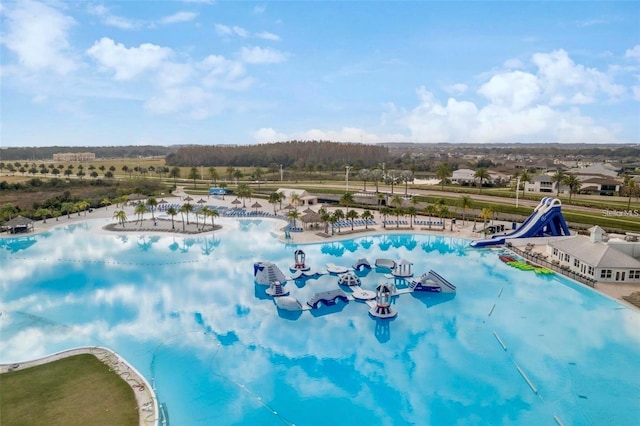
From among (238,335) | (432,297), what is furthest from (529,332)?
(238,335)

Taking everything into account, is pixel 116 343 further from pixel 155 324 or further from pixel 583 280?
pixel 583 280

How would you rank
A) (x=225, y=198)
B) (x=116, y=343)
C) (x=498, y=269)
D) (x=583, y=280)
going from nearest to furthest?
(x=116, y=343), (x=583, y=280), (x=498, y=269), (x=225, y=198)

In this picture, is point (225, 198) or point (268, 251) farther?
point (225, 198)

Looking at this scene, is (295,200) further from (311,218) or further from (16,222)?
(16,222)

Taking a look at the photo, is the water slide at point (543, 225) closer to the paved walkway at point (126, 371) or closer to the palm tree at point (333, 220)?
the palm tree at point (333, 220)

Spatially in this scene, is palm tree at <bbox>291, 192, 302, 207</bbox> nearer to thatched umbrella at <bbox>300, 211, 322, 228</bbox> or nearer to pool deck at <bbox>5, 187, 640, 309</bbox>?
pool deck at <bbox>5, 187, 640, 309</bbox>

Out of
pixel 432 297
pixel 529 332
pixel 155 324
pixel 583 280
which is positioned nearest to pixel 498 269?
pixel 583 280

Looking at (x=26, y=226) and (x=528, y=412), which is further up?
(x=26, y=226)

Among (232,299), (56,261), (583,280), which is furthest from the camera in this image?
(56,261)
